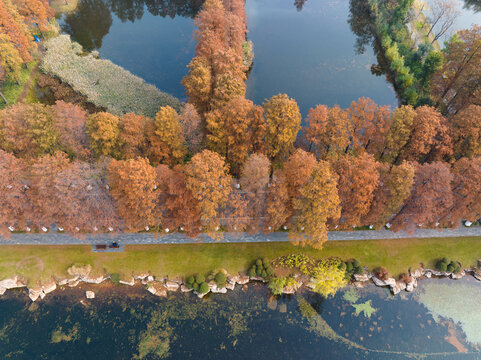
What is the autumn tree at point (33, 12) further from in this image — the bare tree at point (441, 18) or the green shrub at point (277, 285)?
the bare tree at point (441, 18)

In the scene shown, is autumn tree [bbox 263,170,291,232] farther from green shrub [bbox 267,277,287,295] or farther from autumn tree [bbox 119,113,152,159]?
autumn tree [bbox 119,113,152,159]

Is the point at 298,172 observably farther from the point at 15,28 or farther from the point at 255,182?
the point at 15,28

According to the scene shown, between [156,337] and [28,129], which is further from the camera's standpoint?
[28,129]

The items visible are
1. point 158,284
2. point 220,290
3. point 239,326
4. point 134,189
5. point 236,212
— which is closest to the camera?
point 134,189

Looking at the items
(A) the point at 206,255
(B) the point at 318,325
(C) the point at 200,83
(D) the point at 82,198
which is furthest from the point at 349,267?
(D) the point at 82,198

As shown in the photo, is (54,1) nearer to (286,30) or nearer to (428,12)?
(286,30)

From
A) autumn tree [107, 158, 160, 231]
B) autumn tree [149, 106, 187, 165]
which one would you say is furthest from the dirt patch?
autumn tree [149, 106, 187, 165]

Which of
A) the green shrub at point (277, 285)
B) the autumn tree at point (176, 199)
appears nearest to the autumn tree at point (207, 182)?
the autumn tree at point (176, 199)
